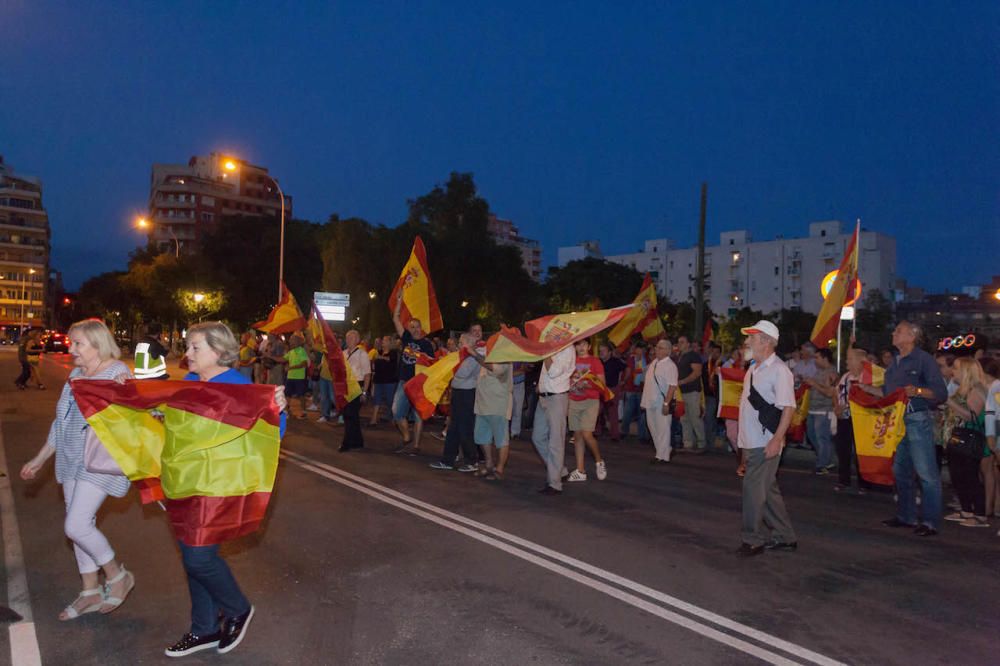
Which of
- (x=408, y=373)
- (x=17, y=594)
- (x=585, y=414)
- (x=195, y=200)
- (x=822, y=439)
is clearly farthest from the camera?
(x=195, y=200)

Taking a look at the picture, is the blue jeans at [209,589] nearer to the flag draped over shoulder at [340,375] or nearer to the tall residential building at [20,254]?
the flag draped over shoulder at [340,375]

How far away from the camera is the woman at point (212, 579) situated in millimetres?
4359

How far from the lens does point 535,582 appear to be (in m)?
5.95

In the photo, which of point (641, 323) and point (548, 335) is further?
point (641, 323)

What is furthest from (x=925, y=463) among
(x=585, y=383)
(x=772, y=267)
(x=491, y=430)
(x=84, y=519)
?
(x=772, y=267)

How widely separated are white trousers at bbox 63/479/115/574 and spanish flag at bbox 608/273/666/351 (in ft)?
44.3

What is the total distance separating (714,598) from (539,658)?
67.0 inches

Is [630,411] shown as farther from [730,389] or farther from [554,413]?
[554,413]

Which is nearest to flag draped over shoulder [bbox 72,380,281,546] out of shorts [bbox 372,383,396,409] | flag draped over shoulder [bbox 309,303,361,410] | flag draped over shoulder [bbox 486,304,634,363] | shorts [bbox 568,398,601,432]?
flag draped over shoulder [bbox 486,304,634,363]

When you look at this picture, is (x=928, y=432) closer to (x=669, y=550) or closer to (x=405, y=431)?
(x=669, y=550)

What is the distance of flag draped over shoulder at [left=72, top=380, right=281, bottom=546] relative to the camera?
4309 mm

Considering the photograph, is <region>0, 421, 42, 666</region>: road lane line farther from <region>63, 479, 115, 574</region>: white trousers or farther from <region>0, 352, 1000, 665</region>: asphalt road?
<region>63, 479, 115, 574</region>: white trousers

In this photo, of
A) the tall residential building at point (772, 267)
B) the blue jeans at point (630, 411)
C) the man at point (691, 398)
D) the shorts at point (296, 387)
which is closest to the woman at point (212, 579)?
the man at point (691, 398)

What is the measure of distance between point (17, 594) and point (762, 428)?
570 centimetres
